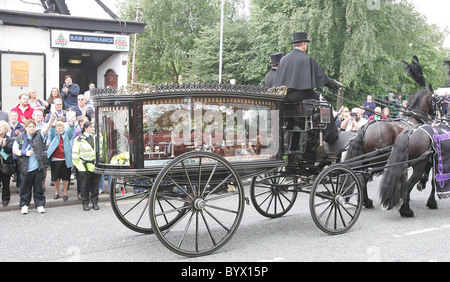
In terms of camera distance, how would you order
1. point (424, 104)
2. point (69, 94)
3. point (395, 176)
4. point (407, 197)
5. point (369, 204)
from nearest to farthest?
point (395, 176), point (407, 197), point (369, 204), point (424, 104), point (69, 94)

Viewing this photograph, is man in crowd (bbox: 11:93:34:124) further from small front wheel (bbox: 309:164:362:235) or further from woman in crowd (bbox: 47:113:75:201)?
small front wheel (bbox: 309:164:362:235)

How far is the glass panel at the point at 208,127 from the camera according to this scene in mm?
5391

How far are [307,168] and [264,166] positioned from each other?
3.64ft

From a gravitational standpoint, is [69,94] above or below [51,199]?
above

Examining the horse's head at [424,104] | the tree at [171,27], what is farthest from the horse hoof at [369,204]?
the tree at [171,27]

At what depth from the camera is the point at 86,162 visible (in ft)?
27.5

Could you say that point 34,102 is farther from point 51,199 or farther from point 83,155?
point 83,155

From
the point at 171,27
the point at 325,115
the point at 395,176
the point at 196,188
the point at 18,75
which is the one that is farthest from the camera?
the point at 171,27

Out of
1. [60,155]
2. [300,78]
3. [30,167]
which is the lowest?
[30,167]

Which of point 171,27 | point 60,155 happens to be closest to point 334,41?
point 60,155

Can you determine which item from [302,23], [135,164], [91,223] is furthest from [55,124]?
[302,23]

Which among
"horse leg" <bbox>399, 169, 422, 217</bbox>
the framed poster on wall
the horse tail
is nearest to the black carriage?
the horse tail

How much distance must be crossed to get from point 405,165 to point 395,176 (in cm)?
26
